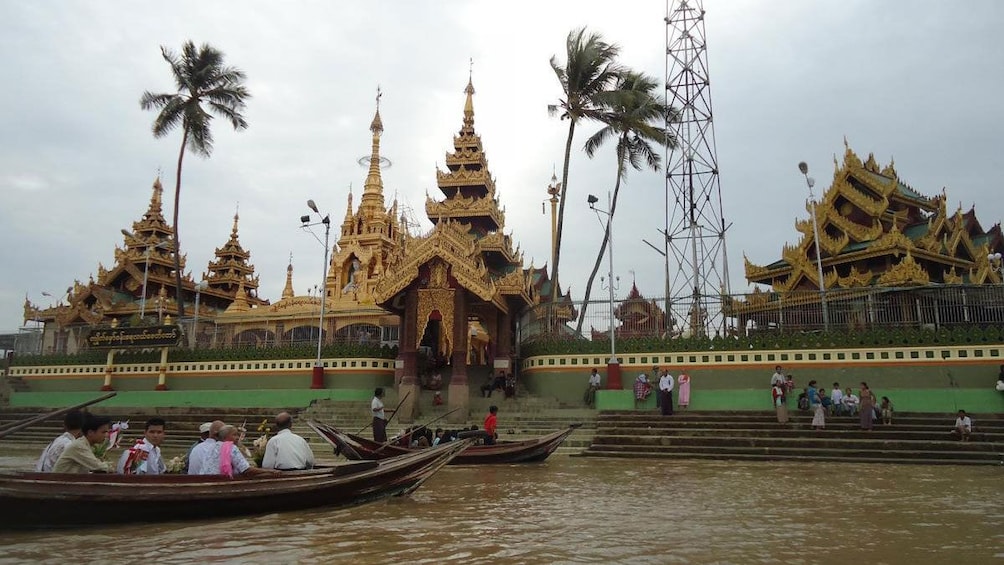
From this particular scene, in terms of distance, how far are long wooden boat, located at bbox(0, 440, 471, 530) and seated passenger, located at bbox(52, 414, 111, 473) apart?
0.22 m

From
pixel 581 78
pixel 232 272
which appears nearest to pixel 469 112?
pixel 581 78

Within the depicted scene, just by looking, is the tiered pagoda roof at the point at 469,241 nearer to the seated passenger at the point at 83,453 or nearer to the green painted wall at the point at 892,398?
the green painted wall at the point at 892,398

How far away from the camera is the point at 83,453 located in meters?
6.73

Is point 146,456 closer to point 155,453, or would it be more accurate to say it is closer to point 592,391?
point 155,453

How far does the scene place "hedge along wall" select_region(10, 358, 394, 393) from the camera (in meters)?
24.0

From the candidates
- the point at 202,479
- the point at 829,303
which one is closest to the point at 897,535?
the point at 202,479

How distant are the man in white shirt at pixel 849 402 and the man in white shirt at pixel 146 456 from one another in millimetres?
15939

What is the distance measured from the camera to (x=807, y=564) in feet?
17.9

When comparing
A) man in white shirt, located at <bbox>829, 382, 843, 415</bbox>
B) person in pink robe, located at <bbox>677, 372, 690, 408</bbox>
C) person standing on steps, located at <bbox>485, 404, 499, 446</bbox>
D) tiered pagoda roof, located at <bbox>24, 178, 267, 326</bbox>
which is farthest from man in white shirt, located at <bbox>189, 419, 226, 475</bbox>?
tiered pagoda roof, located at <bbox>24, 178, 267, 326</bbox>

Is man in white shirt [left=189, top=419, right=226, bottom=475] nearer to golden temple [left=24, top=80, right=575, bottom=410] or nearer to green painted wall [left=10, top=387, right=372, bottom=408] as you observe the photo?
golden temple [left=24, top=80, right=575, bottom=410]

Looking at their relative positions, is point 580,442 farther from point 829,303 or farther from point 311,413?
point 829,303

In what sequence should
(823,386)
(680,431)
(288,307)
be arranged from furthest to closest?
(288,307), (823,386), (680,431)

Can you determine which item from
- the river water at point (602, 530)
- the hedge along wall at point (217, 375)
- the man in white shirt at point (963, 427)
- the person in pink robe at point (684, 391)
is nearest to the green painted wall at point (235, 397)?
the hedge along wall at point (217, 375)

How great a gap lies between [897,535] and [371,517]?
5585mm
